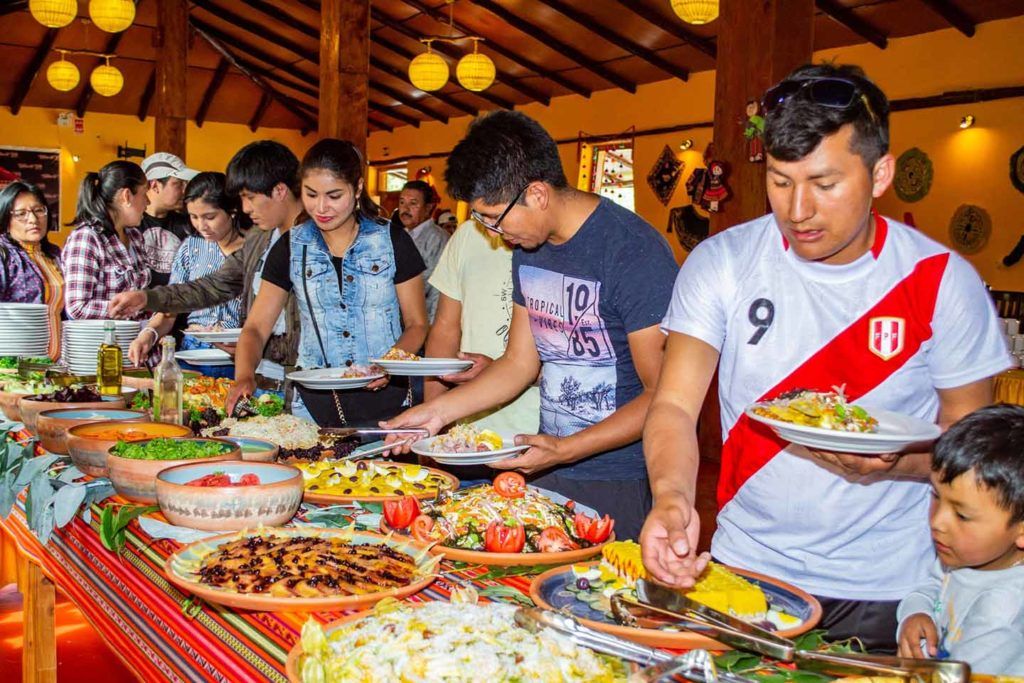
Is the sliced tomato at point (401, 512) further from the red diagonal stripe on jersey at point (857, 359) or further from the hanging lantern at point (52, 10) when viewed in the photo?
the hanging lantern at point (52, 10)

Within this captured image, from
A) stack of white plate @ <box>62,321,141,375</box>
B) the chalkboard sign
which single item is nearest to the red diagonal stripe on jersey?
stack of white plate @ <box>62,321,141,375</box>

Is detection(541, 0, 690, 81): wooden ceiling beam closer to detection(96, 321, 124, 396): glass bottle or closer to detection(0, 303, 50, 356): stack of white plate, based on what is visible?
detection(0, 303, 50, 356): stack of white plate

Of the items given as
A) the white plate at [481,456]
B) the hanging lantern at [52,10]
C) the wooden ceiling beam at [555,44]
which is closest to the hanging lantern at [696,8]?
the wooden ceiling beam at [555,44]

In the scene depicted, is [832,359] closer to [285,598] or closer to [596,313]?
[596,313]

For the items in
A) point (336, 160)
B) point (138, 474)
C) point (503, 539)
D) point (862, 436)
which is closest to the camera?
point (862, 436)

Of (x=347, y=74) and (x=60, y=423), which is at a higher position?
(x=347, y=74)

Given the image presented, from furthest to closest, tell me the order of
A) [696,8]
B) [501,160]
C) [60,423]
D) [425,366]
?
[696,8] → [425,366] → [60,423] → [501,160]

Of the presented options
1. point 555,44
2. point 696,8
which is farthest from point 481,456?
point 555,44

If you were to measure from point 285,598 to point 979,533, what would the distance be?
105cm

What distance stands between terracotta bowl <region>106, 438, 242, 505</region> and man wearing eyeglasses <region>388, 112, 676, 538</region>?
67 cm

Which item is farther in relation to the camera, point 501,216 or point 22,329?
point 22,329

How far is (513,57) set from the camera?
12984mm

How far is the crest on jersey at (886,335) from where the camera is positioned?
159 centimetres

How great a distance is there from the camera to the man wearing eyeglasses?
214 cm
